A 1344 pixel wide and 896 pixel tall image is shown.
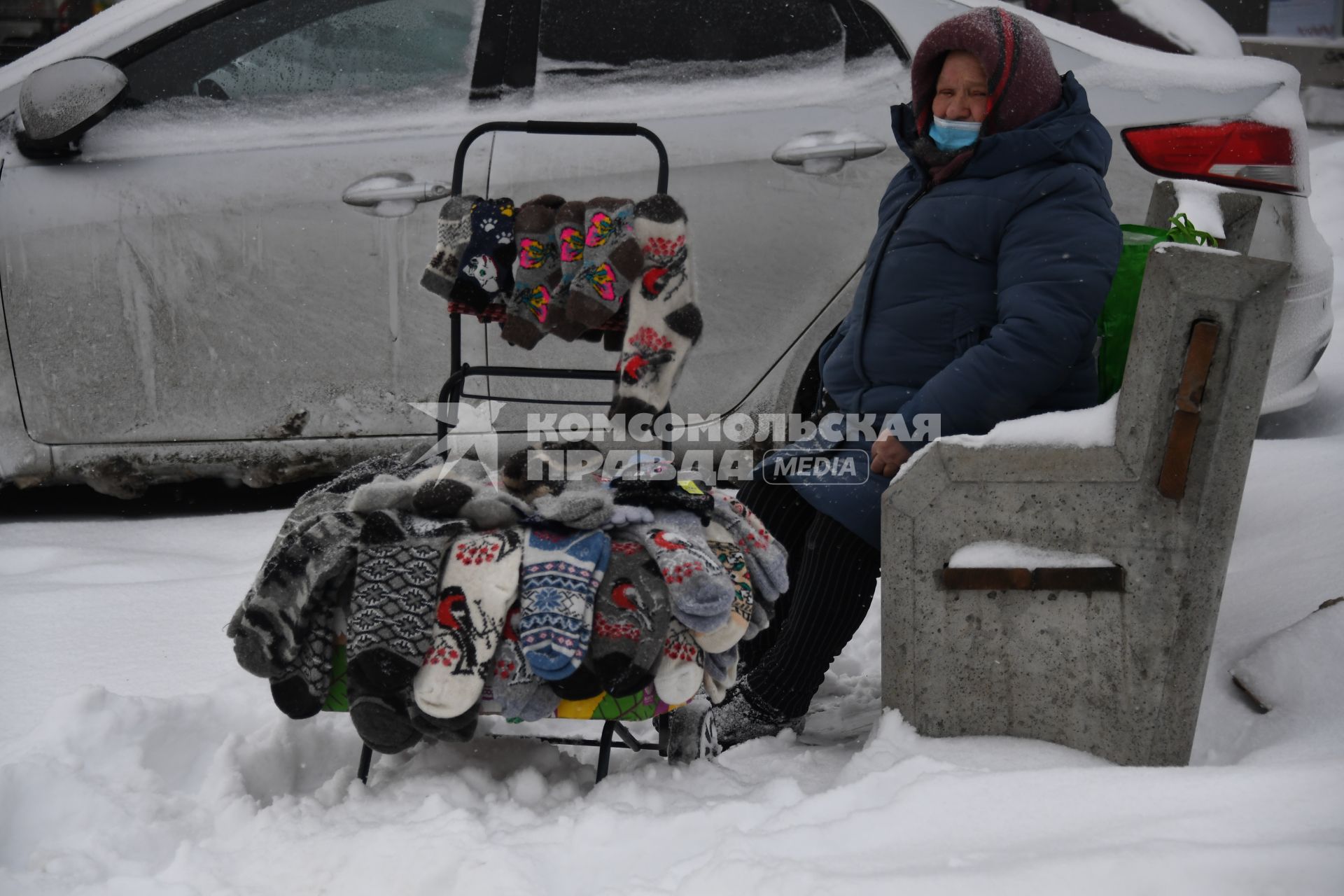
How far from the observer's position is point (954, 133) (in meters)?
2.53

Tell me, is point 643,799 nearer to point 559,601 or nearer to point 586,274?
point 559,601

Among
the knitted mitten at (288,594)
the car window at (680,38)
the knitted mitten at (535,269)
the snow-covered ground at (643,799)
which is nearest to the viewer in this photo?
the snow-covered ground at (643,799)

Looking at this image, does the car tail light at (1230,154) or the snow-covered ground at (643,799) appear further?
the car tail light at (1230,154)

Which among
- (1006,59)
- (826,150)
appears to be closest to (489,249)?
(1006,59)

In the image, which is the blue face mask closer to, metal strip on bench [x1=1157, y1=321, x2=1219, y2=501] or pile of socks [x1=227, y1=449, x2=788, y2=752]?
metal strip on bench [x1=1157, y1=321, x2=1219, y2=501]

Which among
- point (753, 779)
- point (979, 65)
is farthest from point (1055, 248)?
point (753, 779)

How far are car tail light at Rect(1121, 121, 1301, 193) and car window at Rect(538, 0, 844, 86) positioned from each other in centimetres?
102

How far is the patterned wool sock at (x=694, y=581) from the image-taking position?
2160mm

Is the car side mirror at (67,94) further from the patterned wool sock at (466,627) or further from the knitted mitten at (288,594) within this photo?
the patterned wool sock at (466,627)

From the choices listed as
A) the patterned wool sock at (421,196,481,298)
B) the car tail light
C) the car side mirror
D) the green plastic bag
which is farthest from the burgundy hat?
the car side mirror

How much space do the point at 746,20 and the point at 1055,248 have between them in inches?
72.1

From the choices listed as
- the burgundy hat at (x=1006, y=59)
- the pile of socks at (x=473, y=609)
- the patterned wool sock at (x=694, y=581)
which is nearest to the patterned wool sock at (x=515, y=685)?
the pile of socks at (x=473, y=609)

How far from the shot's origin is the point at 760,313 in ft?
12.5

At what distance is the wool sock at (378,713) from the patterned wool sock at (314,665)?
7 centimetres
